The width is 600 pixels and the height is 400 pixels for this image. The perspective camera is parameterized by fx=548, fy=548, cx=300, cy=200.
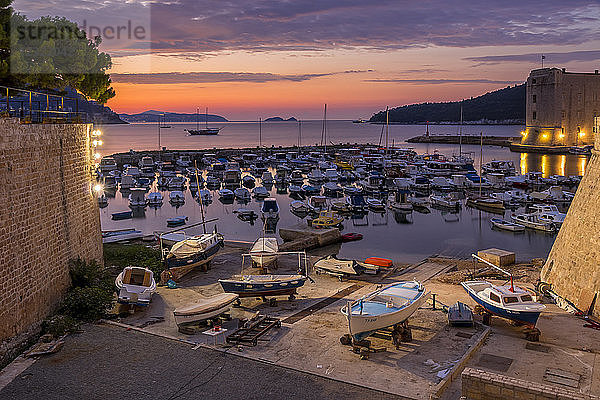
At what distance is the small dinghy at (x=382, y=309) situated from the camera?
1209 cm

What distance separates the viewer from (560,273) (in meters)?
16.5

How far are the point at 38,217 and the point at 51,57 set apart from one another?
23.4 ft

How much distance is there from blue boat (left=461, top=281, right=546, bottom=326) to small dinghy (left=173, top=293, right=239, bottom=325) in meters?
6.54

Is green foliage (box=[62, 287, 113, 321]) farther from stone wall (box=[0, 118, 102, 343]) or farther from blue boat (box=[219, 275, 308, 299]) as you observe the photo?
blue boat (box=[219, 275, 308, 299])

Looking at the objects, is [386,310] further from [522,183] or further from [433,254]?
[522,183]

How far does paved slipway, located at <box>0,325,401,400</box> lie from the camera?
9.95m

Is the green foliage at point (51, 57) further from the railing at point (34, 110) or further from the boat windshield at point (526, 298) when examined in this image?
the boat windshield at point (526, 298)

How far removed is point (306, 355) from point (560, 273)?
9071 mm

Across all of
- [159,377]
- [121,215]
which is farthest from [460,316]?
[121,215]

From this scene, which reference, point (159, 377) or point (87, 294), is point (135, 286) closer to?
point (87, 294)

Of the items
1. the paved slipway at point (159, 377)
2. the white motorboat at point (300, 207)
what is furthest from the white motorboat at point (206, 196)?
the paved slipway at point (159, 377)

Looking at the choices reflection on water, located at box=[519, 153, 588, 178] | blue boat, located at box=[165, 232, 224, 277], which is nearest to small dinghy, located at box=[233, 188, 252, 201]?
blue boat, located at box=[165, 232, 224, 277]

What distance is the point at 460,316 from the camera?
13648 mm

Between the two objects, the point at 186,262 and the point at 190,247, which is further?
the point at 190,247
